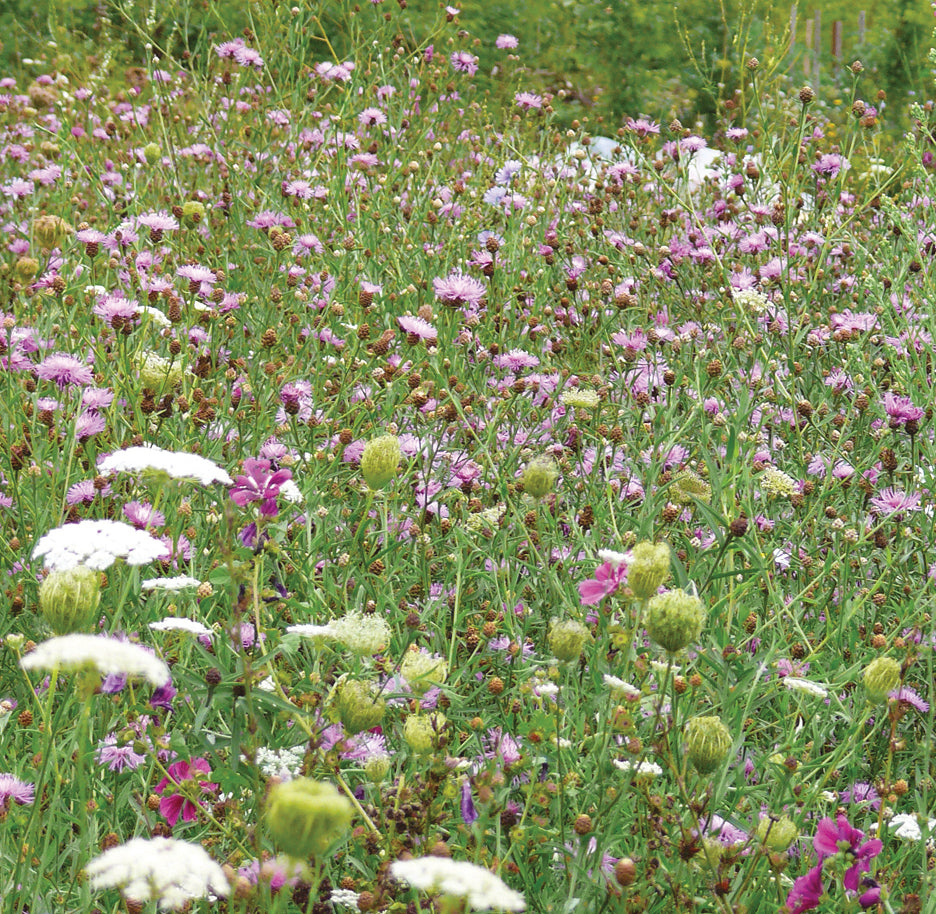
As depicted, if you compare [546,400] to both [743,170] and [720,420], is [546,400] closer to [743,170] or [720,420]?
[720,420]

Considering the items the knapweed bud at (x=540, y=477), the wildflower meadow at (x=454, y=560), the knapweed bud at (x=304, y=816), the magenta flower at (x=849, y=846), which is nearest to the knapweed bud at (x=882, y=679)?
the wildflower meadow at (x=454, y=560)

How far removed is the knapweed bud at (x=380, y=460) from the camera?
1527 millimetres

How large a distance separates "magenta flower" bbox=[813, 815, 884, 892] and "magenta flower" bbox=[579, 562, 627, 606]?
360 mm

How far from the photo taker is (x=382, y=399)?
2.56 m

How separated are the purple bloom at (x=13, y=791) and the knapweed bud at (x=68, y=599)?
1.33ft

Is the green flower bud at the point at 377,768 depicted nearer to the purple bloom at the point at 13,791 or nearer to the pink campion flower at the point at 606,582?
the pink campion flower at the point at 606,582

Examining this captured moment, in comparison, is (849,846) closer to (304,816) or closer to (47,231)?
(304,816)

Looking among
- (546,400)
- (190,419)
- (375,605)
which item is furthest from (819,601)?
(190,419)

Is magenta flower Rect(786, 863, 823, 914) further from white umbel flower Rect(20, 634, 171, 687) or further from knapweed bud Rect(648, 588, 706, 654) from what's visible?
white umbel flower Rect(20, 634, 171, 687)

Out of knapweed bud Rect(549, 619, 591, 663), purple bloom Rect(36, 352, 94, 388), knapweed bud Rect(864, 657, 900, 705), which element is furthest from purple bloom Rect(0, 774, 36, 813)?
knapweed bud Rect(864, 657, 900, 705)

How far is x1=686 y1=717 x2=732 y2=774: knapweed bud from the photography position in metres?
1.20

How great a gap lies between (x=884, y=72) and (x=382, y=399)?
25.8ft

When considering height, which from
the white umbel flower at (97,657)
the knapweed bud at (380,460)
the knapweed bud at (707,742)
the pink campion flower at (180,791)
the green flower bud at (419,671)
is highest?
the white umbel flower at (97,657)

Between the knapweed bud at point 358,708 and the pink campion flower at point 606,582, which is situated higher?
the pink campion flower at point 606,582
